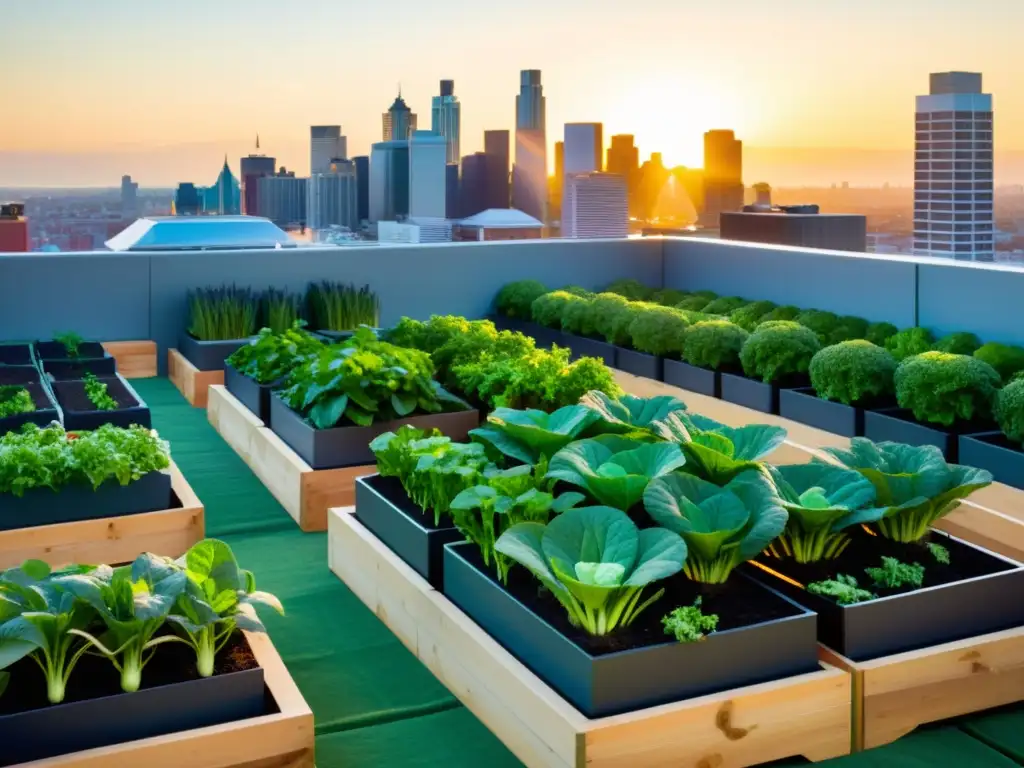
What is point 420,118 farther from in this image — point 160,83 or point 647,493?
point 647,493

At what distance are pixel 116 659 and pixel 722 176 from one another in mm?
30413

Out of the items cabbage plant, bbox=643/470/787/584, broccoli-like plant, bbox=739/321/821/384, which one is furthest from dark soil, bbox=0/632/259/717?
broccoli-like plant, bbox=739/321/821/384

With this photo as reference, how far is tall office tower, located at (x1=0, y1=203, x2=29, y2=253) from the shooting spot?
493 inches

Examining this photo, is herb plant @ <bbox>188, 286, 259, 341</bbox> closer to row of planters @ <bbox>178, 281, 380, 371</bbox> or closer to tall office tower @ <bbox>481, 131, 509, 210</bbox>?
row of planters @ <bbox>178, 281, 380, 371</bbox>

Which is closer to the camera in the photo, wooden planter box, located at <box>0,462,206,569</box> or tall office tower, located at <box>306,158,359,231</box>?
wooden planter box, located at <box>0,462,206,569</box>

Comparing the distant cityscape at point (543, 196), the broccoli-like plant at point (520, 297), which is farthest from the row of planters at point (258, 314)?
the distant cityscape at point (543, 196)

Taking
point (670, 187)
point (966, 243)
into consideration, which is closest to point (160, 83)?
point (670, 187)

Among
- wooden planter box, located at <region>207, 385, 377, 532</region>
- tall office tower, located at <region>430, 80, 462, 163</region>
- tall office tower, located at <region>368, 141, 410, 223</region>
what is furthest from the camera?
tall office tower, located at <region>430, 80, 462, 163</region>

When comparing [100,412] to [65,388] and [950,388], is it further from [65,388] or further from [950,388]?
[950,388]

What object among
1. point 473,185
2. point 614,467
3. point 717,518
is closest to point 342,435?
point 614,467

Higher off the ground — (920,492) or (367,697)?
(920,492)

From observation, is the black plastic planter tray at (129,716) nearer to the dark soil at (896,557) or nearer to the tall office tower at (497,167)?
the dark soil at (896,557)

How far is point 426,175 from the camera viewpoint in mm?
23906

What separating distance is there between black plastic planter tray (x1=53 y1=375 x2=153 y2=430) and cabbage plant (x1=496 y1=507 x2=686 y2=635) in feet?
8.72
